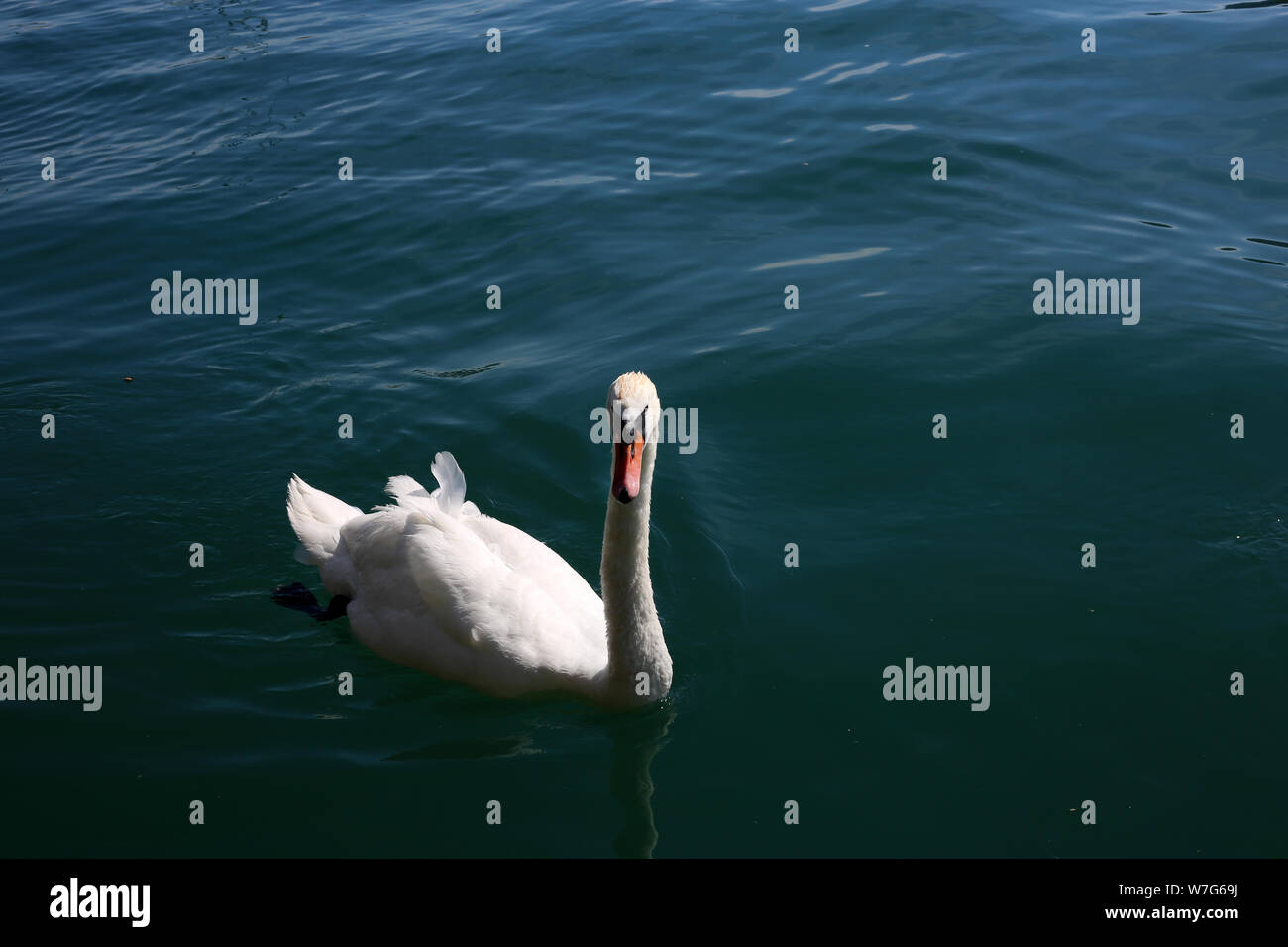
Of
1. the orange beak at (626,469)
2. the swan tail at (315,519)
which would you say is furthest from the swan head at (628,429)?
the swan tail at (315,519)

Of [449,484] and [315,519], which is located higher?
[449,484]

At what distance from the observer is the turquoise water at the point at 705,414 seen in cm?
A: 711

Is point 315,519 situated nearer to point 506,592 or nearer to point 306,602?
point 306,602

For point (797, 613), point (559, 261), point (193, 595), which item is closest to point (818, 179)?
point (559, 261)

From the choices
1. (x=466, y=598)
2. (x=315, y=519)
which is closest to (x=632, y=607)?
(x=466, y=598)

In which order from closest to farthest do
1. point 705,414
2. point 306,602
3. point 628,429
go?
point 628,429 < point 306,602 < point 705,414

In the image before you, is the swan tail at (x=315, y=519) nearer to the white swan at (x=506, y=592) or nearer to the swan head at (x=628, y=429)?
the white swan at (x=506, y=592)

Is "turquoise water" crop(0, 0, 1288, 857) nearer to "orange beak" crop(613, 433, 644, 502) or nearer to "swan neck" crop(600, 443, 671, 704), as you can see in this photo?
"swan neck" crop(600, 443, 671, 704)

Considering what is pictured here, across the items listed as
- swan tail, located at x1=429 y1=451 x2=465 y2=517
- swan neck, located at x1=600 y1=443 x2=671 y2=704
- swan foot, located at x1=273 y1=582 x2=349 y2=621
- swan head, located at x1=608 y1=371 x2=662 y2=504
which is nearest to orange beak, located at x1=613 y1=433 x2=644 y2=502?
swan head, located at x1=608 y1=371 x2=662 y2=504

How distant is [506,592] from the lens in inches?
303

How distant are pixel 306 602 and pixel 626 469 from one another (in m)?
3.61

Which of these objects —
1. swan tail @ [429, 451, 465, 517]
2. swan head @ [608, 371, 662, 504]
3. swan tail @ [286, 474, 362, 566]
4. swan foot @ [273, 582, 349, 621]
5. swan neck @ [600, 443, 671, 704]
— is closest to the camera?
swan head @ [608, 371, 662, 504]

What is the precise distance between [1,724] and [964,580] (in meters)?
6.54

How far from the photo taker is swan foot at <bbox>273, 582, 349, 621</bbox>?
28.7 ft
